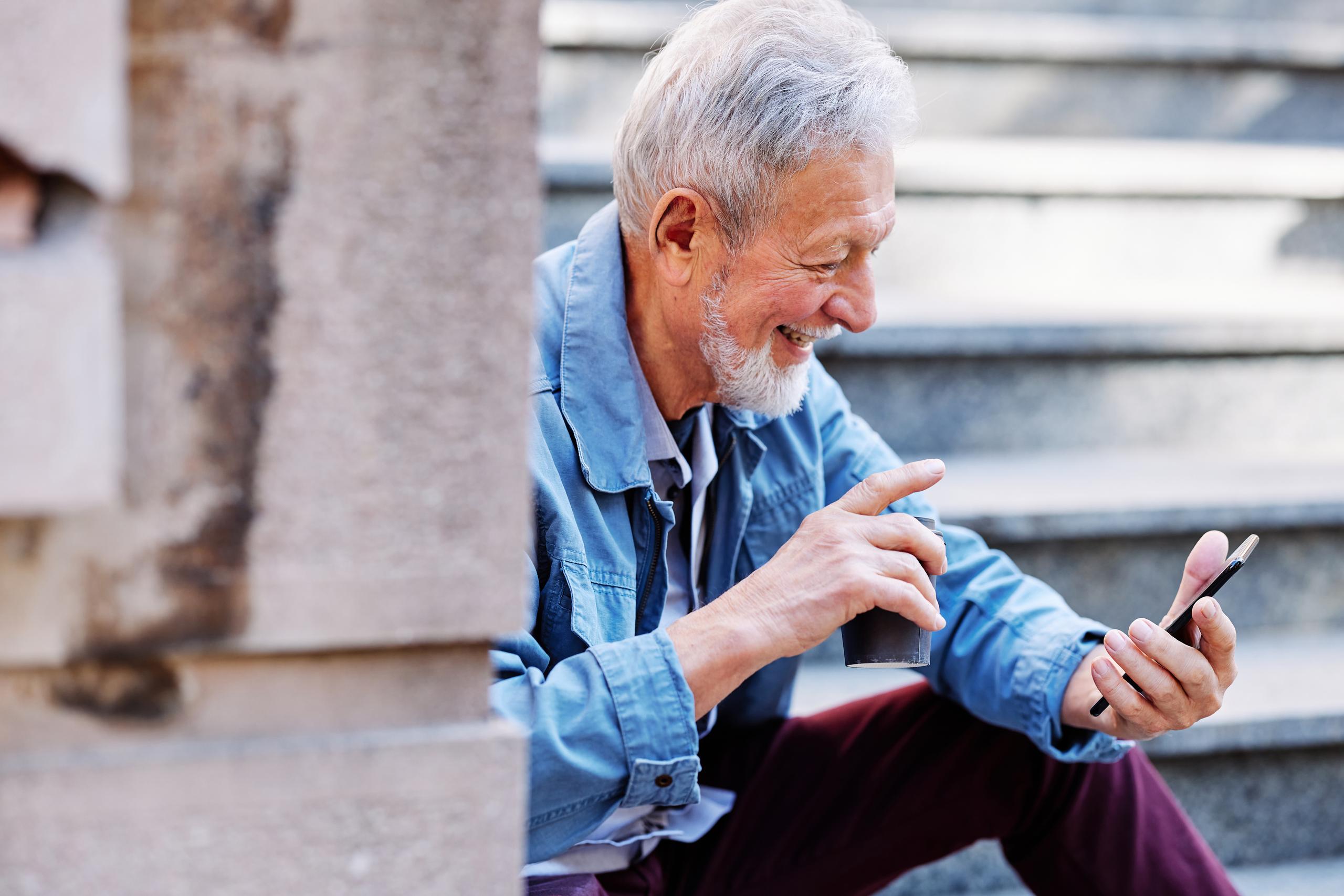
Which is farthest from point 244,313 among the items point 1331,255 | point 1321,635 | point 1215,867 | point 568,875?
point 1331,255

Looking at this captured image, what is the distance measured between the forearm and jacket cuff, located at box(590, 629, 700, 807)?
0.05 metres

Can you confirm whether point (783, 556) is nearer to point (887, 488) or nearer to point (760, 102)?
point (887, 488)

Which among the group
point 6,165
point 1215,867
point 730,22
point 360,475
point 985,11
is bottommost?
point 1215,867

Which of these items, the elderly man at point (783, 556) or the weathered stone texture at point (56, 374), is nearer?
the weathered stone texture at point (56, 374)

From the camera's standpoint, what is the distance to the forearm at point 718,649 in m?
0.92

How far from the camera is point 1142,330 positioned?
1.83 meters

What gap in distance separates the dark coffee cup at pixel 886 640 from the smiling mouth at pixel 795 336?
0.27 meters

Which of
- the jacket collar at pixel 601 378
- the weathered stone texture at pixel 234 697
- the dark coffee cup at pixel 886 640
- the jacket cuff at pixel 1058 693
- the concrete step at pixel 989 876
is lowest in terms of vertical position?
the concrete step at pixel 989 876

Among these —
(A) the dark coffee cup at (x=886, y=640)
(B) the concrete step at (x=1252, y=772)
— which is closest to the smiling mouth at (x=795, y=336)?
(A) the dark coffee cup at (x=886, y=640)

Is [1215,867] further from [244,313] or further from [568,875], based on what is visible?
[244,313]

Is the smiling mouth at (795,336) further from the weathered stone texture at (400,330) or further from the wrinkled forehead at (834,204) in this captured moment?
the weathered stone texture at (400,330)

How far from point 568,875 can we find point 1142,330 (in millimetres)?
1262

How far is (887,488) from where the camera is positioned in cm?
102

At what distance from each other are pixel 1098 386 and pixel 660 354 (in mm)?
975
